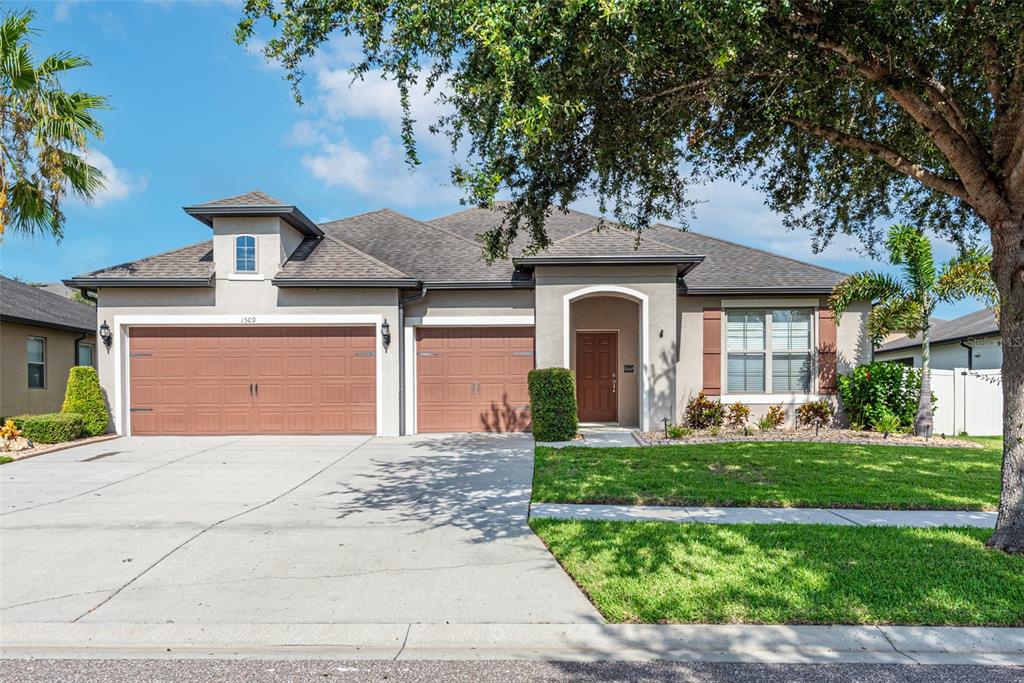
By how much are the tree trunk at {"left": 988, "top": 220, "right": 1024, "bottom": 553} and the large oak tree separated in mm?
14

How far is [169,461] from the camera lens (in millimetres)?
10023

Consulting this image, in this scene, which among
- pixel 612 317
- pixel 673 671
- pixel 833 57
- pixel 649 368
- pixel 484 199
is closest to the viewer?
pixel 673 671

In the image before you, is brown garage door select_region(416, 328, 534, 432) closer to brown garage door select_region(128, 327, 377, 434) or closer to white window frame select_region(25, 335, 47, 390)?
brown garage door select_region(128, 327, 377, 434)

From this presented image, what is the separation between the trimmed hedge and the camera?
11.9m

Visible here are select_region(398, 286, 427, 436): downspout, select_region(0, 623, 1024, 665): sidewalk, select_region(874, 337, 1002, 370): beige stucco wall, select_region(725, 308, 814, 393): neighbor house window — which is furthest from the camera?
select_region(874, 337, 1002, 370): beige stucco wall

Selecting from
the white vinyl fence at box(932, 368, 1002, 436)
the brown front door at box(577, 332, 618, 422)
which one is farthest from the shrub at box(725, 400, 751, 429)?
the white vinyl fence at box(932, 368, 1002, 436)

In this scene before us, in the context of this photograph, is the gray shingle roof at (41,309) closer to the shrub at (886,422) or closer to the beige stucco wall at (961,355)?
the shrub at (886,422)

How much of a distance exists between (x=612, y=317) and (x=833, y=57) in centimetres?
924

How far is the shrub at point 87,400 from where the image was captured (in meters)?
12.5

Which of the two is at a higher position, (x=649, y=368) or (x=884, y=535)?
(x=649, y=368)

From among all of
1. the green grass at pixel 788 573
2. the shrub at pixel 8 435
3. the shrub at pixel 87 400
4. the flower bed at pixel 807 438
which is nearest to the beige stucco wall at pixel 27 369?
the shrub at pixel 87 400

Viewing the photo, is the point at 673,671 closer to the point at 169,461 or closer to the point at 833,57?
the point at 833,57

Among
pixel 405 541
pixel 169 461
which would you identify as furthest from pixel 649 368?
pixel 169 461

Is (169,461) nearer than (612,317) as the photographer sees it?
Yes
